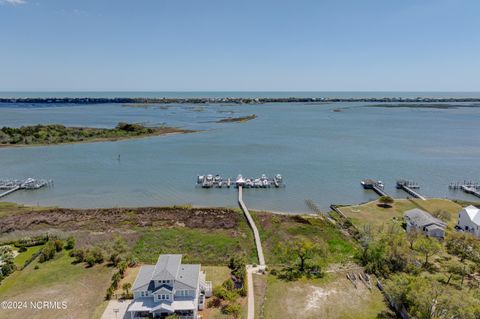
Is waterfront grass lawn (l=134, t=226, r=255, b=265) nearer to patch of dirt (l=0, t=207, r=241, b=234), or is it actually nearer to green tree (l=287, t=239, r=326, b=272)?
patch of dirt (l=0, t=207, r=241, b=234)

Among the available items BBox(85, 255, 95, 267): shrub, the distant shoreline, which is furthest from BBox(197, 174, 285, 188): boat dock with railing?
the distant shoreline

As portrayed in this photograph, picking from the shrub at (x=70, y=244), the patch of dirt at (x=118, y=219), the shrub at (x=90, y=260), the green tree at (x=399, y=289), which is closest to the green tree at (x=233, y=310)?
the green tree at (x=399, y=289)

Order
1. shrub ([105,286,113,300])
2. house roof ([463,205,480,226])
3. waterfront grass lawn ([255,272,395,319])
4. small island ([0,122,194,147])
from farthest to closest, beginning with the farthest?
small island ([0,122,194,147]) → house roof ([463,205,480,226]) → shrub ([105,286,113,300]) → waterfront grass lawn ([255,272,395,319])

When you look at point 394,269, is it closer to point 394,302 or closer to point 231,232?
point 394,302

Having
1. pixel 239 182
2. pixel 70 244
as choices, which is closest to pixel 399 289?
pixel 70 244

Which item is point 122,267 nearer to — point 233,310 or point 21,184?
point 233,310

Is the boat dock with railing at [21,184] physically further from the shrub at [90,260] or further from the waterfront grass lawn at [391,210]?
the waterfront grass lawn at [391,210]

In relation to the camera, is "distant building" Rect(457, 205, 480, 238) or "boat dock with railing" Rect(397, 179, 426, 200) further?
"boat dock with railing" Rect(397, 179, 426, 200)
